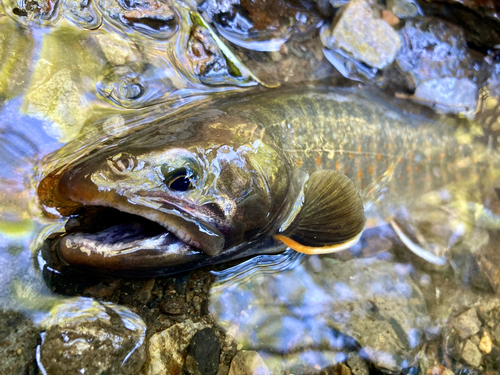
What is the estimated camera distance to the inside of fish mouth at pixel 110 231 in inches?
75.7

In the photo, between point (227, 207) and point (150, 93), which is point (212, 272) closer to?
point (227, 207)

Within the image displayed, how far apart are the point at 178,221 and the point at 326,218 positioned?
1.24m

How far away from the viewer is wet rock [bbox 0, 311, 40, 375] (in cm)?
193

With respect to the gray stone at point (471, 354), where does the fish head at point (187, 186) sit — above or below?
above

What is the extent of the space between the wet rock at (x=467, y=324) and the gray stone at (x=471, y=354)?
0.07 meters

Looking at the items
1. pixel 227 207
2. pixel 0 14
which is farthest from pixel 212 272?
pixel 0 14

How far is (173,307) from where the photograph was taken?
2.47 meters

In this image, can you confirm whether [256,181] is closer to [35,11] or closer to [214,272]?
[214,272]

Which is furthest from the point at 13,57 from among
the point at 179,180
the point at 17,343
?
the point at 17,343

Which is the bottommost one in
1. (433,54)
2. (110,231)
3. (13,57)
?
(110,231)

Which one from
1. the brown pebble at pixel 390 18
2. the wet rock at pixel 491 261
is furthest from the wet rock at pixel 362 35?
the wet rock at pixel 491 261

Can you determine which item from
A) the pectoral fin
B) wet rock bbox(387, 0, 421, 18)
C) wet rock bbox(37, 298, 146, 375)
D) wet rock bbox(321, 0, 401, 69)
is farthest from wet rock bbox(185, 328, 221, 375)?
wet rock bbox(387, 0, 421, 18)

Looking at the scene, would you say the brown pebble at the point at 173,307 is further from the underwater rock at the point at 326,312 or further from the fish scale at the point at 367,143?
the fish scale at the point at 367,143

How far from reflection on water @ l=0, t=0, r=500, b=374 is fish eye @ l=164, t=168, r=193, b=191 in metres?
0.83
